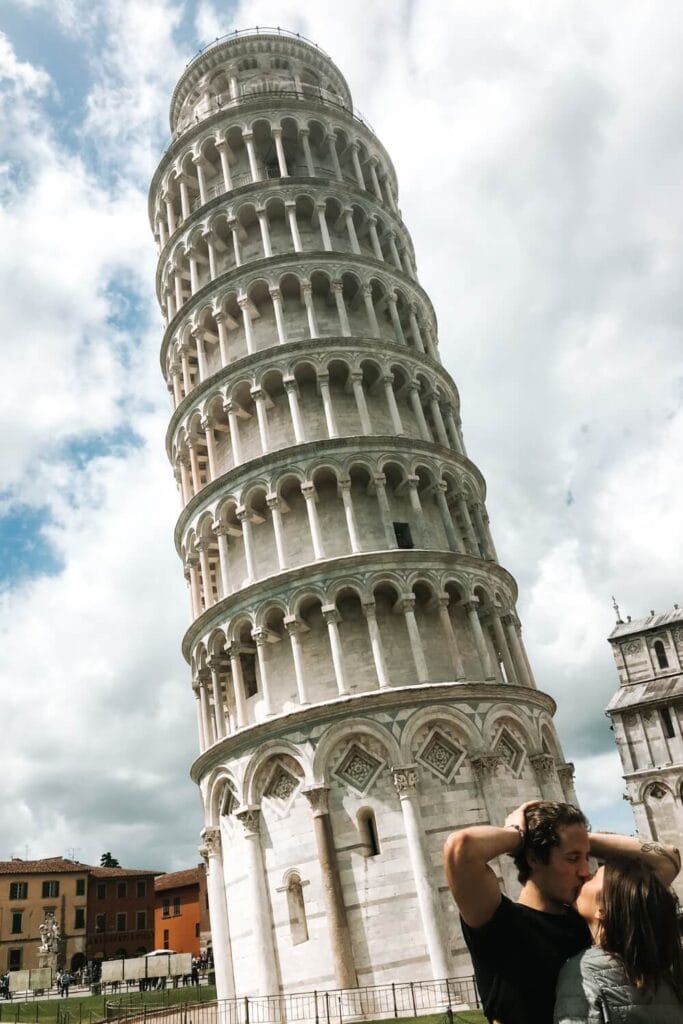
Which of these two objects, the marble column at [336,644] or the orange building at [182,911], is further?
the orange building at [182,911]

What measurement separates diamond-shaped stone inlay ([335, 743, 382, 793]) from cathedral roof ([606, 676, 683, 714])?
127 ft

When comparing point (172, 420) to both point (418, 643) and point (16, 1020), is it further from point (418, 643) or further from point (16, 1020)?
point (16, 1020)

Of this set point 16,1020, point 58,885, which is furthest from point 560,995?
point 58,885

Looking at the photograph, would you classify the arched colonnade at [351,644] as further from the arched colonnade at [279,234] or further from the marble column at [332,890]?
the arched colonnade at [279,234]

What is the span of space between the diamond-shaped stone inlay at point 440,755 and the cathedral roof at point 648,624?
1641 inches

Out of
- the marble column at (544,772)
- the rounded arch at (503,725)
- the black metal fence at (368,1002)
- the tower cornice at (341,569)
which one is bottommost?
the black metal fence at (368,1002)

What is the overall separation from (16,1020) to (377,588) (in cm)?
2123

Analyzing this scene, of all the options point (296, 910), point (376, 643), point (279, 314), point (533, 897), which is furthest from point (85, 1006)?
point (533, 897)

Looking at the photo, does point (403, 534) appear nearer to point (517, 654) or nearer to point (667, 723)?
point (517, 654)

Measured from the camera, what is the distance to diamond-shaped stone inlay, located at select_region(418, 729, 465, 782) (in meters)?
20.7

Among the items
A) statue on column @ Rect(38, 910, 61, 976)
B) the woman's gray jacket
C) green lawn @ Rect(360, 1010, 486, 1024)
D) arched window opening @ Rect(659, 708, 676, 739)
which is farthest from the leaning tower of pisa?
statue on column @ Rect(38, 910, 61, 976)

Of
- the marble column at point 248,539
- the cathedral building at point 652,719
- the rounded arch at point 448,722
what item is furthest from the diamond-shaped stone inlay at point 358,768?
the cathedral building at point 652,719

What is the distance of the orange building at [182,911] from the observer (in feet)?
221

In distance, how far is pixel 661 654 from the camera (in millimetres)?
57062
